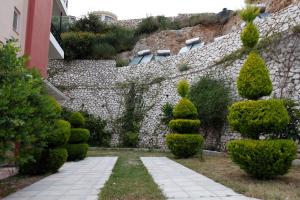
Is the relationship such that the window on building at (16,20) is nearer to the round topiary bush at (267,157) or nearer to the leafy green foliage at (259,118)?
the leafy green foliage at (259,118)

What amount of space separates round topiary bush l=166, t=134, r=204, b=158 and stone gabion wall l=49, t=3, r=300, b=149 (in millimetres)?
2323

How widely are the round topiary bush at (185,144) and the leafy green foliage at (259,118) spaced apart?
6098 millimetres

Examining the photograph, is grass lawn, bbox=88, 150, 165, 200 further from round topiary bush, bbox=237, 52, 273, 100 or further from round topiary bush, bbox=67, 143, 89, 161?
round topiary bush, bbox=67, 143, 89, 161

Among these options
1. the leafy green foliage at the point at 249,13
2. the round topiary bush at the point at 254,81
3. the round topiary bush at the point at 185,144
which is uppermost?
the leafy green foliage at the point at 249,13

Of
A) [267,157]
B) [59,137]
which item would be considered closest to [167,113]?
[59,137]

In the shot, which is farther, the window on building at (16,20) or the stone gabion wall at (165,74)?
the stone gabion wall at (165,74)

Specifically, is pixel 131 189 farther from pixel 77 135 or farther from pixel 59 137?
pixel 77 135

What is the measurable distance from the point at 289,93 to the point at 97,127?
13.0 meters

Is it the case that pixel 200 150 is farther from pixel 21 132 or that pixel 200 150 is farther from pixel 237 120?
pixel 21 132

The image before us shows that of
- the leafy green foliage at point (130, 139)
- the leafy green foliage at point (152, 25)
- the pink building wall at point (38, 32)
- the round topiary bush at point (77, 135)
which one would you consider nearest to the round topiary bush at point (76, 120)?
the round topiary bush at point (77, 135)

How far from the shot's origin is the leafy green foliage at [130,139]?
2088cm

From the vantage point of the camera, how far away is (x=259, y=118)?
7777mm

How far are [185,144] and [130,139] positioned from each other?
7.32m

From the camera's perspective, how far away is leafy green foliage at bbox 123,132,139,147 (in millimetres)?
20880
